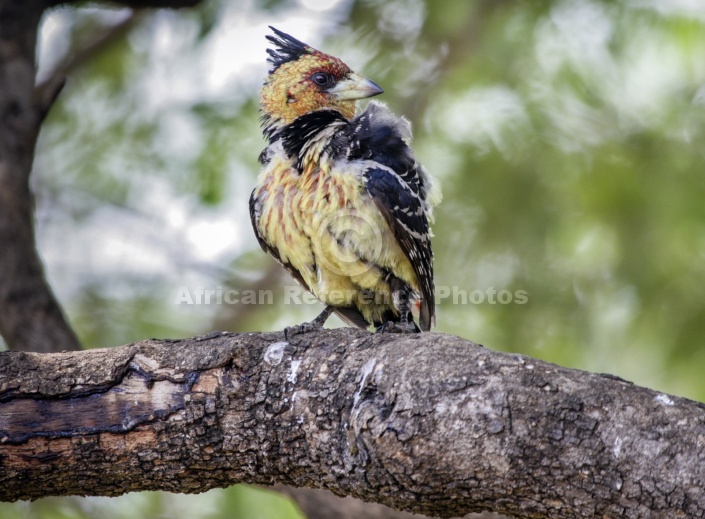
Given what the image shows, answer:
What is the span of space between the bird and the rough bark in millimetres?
1004

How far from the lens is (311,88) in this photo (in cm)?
437

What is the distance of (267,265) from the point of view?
5.97 m

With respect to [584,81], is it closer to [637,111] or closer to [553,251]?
[637,111]

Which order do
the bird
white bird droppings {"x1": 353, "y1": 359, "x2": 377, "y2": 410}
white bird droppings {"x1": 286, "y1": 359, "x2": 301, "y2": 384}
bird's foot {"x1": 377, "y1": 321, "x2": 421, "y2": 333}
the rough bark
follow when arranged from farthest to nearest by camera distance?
bird's foot {"x1": 377, "y1": 321, "x2": 421, "y2": 333}
the bird
white bird droppings {"x1": 286, "y1": 359, "x2": 301, "y2": 384}
white bird droppings {"x1": 353, "y1": 359, "x2": 377, "y2": 410}
the rough bark

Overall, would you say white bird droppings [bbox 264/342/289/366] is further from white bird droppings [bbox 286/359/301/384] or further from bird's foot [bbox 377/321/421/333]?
bird's foot [bbox 377/321/421/333]

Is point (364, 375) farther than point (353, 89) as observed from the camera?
No

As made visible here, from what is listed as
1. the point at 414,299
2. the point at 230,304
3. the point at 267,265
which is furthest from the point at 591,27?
the point at 230,304

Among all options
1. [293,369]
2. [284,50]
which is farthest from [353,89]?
[293,369]

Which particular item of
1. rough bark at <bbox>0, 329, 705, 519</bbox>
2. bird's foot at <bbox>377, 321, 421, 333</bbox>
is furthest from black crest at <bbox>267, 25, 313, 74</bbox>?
rough bark at <bbox>0, 329, 705, 519</bbox>

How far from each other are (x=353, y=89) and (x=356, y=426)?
2382 mm

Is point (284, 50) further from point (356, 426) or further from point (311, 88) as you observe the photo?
point (356, 426)

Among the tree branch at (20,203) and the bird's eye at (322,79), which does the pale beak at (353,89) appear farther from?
the tree branch at (20,203)

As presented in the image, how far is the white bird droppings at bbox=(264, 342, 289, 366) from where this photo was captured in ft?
8.96

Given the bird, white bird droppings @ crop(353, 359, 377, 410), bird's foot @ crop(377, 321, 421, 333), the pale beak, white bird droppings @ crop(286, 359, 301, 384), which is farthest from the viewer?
the pale beak
